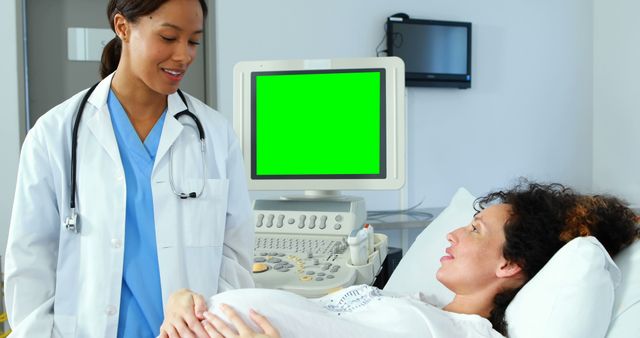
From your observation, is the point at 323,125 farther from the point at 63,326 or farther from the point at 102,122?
the point at 63,326

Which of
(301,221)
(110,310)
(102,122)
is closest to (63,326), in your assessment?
(110,310)

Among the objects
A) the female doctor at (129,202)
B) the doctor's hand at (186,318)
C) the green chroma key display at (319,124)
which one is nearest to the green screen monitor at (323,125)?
the green chroma key display at (319,124)

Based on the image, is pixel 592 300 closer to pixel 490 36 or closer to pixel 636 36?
pixel 490 36

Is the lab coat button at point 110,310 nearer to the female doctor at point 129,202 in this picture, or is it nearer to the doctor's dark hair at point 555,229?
the female doctor at point 129,202

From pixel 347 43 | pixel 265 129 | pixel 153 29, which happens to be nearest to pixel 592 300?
pixel 153 29

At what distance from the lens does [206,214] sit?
1.27 meters

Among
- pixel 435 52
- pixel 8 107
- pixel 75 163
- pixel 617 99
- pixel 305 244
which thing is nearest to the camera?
pixel 75 163

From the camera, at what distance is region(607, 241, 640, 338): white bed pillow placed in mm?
933

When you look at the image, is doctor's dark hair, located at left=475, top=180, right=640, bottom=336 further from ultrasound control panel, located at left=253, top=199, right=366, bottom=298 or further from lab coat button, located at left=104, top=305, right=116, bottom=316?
lab coat button, located at left=104, top=305, right=116, bottom=316

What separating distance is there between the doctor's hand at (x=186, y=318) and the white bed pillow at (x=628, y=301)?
71 centimetres

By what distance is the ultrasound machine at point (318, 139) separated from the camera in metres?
1.73

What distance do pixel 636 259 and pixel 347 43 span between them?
237 cm

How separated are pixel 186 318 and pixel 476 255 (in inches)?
22.9

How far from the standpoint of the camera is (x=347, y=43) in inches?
125
